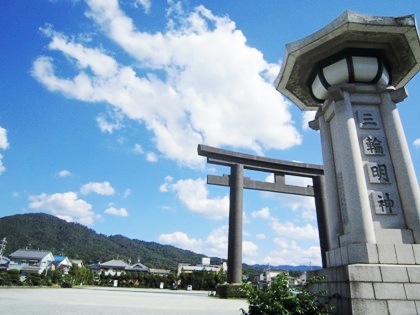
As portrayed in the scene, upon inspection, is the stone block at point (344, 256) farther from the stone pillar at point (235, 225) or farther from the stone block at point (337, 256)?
the stone pillar at point (235, 225)

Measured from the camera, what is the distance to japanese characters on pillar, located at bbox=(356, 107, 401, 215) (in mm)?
5668

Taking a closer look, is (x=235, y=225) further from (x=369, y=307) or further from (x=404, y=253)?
(x=369, y=307)

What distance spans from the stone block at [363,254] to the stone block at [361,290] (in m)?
0.40

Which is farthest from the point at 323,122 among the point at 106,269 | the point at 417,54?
the point at 106,269

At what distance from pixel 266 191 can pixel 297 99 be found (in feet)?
34.7

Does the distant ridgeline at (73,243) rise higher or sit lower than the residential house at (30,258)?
higher

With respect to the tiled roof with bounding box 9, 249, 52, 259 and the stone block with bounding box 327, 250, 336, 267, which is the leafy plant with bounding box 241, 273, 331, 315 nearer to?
the stone block with bounding box 327, 250, 336, 267

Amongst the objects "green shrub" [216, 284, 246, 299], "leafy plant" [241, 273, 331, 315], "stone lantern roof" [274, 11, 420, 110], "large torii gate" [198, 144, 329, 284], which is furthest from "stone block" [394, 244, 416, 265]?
"green shrub" [216, 284, 246, 299]

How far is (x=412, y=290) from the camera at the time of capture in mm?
4641

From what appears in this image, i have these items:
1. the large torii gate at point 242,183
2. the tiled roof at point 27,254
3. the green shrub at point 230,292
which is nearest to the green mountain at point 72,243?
the tiled roof at point 27,254

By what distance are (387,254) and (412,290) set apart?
59 cm

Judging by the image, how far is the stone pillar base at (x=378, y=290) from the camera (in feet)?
14.8

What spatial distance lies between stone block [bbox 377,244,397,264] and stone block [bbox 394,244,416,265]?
74mm

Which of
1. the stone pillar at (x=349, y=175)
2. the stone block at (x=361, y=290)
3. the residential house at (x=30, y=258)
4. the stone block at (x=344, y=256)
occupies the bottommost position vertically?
the stone block at (x=361, y=290)
